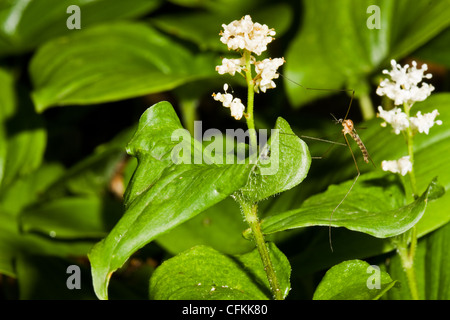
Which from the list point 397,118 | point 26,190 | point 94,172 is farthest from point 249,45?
point 26,190

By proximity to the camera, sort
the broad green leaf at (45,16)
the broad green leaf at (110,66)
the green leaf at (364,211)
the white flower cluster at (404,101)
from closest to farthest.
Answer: the green leaf at (364,211) < the white flower cluster at (404,101) < the broad green leaf at (110,66) < the broad green leaf at (45,16)

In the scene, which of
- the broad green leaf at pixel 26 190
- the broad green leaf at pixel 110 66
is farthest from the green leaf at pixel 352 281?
the broad green leaf at pixel 26 190

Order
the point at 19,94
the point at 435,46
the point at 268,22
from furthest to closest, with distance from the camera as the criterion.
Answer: the point at 19,94 < the point at 268,22 < the point at 435,46

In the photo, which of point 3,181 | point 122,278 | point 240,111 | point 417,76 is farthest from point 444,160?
point 3,181

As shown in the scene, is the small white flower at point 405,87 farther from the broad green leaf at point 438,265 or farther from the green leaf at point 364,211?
the broad green leaf at point 438,265

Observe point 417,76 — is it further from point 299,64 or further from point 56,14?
point 56,14

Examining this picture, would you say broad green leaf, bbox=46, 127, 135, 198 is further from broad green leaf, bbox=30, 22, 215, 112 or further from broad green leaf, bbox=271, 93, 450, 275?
broad green leaf, bbox=271, 93, 450, 275

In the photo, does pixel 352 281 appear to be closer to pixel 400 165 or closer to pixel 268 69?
pixel 400 165

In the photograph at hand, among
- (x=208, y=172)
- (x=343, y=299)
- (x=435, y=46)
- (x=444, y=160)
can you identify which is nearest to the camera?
(x=208, y=172)

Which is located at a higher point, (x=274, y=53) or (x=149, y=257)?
(x=274, y=53)
